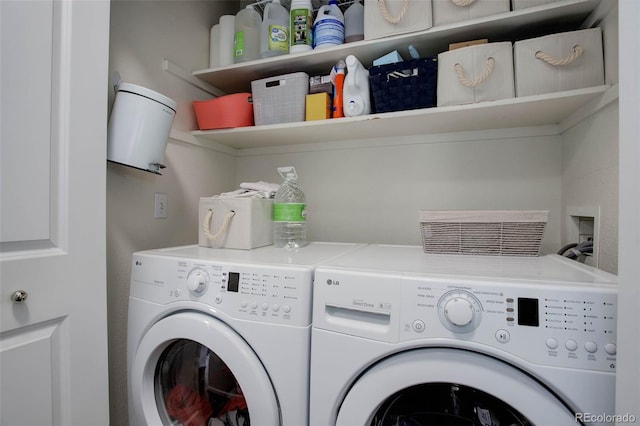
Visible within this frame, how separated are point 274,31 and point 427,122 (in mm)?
807

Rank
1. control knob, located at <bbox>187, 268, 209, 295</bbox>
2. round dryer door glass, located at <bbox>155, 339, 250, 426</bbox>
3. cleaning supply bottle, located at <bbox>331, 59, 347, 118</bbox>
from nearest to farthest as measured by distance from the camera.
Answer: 1. control knob, located at <bbox>187, 268, 209, 295</bbox>
2. round dryer door glass, located at <bbox>155, 339, 250, 426</bbox>
3. cleaning supply bottle, located at <bbox>331, 59, 347, 118</bbox>

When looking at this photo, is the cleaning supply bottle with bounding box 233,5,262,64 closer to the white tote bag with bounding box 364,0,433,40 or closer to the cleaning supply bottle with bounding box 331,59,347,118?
the cleaning supply bottle with bounding box 331,59,347,118

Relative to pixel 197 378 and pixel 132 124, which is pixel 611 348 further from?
pixel 132 124

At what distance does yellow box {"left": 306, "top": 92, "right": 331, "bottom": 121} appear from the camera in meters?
1.32

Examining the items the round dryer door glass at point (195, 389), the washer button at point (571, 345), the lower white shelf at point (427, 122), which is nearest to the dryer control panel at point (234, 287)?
the round dryer door glass at point (195, 389)

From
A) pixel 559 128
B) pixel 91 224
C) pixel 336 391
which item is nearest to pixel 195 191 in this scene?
pixel 91 224

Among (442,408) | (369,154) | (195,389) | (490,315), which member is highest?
(369,154)

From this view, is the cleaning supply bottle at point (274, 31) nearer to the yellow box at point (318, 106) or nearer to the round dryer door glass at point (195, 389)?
the yellow box at point (318, 106)

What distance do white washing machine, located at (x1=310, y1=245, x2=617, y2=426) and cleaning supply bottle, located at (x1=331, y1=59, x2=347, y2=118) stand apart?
751 millimetres

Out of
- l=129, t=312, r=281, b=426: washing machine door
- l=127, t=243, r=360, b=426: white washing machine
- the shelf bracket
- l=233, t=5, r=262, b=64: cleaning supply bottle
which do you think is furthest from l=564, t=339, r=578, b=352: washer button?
the shelf bracket

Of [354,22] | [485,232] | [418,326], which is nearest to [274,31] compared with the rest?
[354,22]

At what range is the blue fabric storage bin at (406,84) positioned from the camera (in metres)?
1.15

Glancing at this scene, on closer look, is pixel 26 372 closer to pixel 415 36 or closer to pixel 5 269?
pixel 5 269

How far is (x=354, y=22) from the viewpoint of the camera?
Answer: 131 cm
